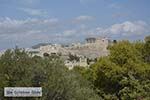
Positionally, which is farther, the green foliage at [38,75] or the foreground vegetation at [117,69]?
the foreground vegetation at [117,69]

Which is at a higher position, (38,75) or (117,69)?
(38,75)

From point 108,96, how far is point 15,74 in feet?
68.8

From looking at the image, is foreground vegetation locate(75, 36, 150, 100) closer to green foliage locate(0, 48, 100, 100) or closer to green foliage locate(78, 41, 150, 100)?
green foliage locate(78, 41, 150, 100)

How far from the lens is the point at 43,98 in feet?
69.7

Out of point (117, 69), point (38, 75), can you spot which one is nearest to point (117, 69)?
point (117, 69)

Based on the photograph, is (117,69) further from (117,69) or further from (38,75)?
(38,75)

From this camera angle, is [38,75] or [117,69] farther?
[117,69]

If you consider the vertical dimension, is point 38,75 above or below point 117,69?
above

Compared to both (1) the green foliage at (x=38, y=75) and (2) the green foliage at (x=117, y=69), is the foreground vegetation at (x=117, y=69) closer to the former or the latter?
(2) the green foliage at (x=117, y=69)

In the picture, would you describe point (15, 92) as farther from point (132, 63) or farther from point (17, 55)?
point (132, 63)

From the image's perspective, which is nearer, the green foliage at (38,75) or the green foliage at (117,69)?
the green foliage at (38,75)

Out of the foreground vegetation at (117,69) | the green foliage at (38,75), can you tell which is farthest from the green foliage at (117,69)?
the green foliage at (38,75)

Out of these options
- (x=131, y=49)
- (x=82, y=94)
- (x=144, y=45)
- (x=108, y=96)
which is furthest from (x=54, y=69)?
(x=144, y=45)

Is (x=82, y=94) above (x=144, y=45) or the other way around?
the other way around
